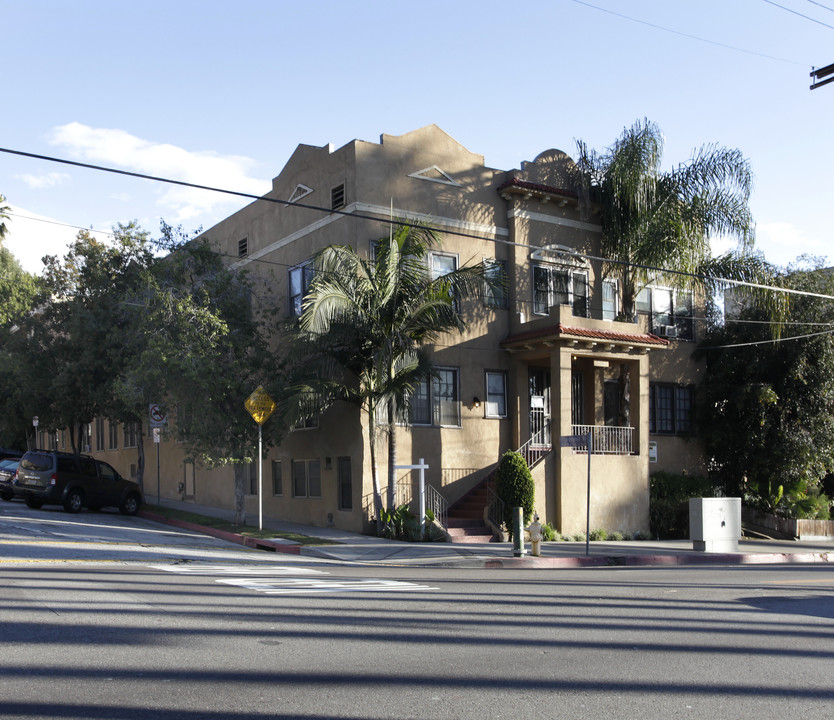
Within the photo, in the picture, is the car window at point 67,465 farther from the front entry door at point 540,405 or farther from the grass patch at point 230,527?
the front entry door at point 540,405

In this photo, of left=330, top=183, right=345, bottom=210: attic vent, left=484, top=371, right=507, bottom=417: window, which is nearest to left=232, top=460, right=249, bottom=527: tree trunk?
left=484, top=371, right=507, bottom=417: window

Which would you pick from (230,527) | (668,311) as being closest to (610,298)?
(668,311)

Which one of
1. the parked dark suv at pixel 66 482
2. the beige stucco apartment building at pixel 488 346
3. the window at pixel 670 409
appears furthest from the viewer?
the window at pixel 670 409

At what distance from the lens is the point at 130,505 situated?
25.7 metres

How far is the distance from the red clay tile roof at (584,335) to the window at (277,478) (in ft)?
25.3

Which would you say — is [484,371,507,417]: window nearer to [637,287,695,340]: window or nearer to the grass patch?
[637,287,695,340]: window

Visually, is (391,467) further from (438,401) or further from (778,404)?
(778,404)

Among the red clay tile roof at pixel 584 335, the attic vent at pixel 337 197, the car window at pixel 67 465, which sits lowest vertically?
the car window at pixel 67 465

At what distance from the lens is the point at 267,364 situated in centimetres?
2212

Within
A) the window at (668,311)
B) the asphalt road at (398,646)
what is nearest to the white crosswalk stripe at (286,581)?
the asphalt road at (398,646)

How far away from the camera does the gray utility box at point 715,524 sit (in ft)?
68.7

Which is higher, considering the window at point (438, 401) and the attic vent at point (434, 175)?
the attic vent at point (434, 175)

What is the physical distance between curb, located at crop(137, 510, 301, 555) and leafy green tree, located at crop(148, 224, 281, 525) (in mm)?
889

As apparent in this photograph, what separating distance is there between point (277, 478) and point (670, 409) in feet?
41.0
